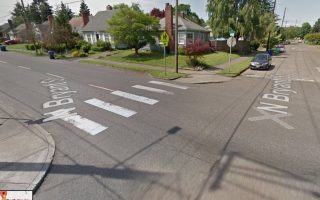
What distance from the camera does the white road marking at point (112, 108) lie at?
755 cm

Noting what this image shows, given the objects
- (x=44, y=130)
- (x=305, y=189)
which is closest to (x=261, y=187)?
(x=305, y=189)

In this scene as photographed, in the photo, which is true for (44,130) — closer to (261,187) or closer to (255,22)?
(261,187)

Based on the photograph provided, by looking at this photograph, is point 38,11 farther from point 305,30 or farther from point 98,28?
point 305,30

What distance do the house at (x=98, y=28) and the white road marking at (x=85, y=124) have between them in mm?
31211

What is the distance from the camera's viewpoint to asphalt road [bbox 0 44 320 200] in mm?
3836

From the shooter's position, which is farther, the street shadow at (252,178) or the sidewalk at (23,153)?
the sidewalk at (23,153)

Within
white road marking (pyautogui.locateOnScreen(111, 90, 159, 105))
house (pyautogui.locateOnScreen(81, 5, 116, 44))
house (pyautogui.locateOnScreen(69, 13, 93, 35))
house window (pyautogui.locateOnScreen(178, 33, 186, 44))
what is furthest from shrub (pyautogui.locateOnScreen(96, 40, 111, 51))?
white road marking (pyautogui.locateOnScreen(111, 90, 159, 105))

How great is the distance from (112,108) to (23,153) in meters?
3.59

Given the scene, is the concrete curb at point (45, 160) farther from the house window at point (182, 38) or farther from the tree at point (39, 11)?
the tree at point (39, 11)

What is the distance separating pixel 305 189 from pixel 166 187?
259cm

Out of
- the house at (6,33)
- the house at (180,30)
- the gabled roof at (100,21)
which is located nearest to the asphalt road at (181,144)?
the house at (180,30)

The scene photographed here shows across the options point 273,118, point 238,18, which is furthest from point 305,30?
point 273,118

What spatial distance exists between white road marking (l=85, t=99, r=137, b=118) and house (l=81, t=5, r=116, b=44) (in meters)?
29.4

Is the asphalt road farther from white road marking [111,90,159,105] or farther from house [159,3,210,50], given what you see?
house [159,3,210,50]
